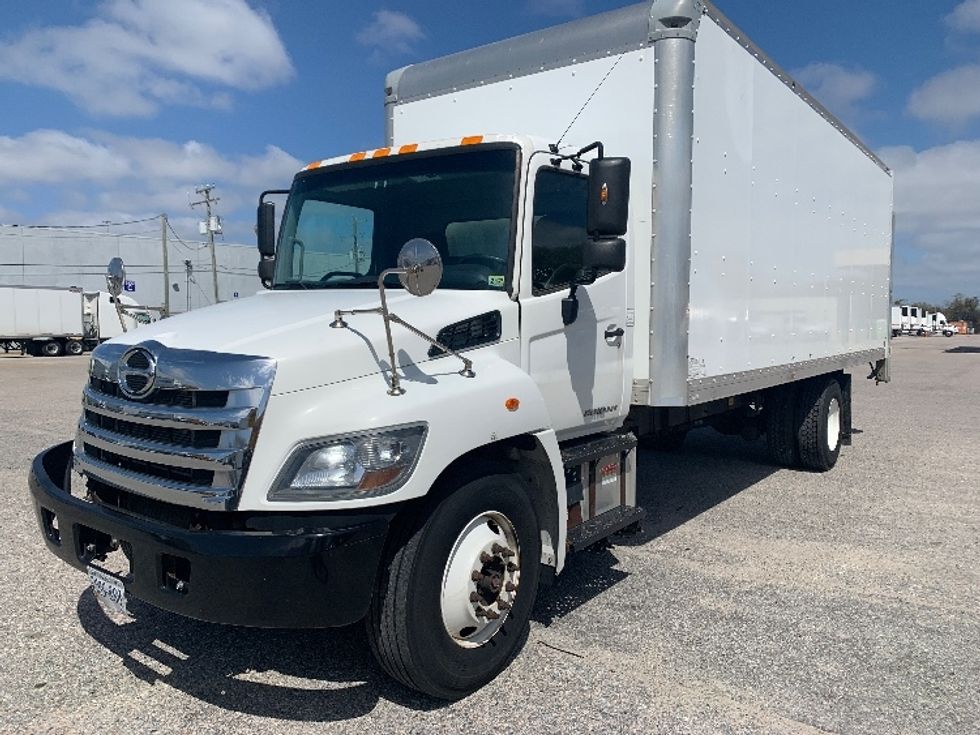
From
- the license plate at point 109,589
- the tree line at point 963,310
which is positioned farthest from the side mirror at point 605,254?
the tree line at point 963,310

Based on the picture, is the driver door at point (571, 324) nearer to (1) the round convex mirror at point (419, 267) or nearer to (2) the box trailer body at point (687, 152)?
(2) the box trailer body at point (687, 152)

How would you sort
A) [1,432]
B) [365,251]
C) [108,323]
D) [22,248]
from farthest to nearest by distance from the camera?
[22,248], [108,323], [1,432], [365,251]

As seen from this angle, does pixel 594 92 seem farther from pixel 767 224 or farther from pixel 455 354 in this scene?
pixel 455 354

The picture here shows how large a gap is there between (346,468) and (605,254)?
1.71 meters

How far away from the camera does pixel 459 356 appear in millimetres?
3557

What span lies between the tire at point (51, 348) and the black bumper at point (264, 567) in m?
38.4

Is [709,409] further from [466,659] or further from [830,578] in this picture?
[466,659]

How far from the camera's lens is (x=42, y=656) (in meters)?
3.94

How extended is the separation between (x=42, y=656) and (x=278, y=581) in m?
1.89

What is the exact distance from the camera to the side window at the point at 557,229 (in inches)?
163

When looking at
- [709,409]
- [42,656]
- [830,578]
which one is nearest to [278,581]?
[42,656]

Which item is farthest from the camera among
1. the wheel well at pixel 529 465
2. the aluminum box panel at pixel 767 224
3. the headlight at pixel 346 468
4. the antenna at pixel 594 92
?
the aluminum box panel at pixel 767 224

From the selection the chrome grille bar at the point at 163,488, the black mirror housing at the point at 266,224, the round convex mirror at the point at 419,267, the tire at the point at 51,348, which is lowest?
the tire at the point at 51,348

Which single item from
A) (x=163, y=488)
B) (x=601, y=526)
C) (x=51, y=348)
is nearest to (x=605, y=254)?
(x=601, y=526)
